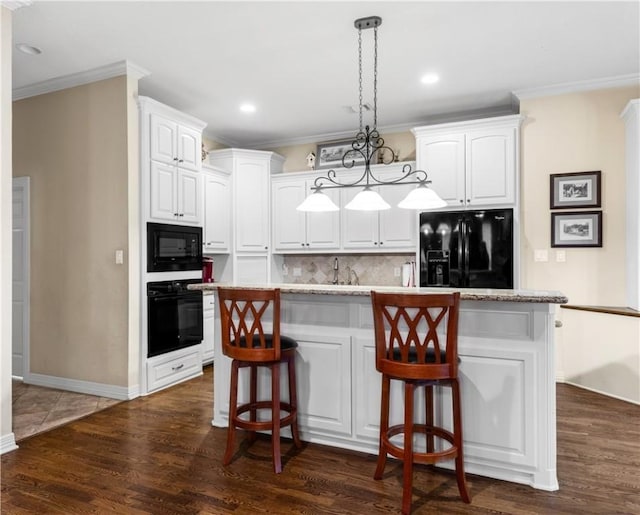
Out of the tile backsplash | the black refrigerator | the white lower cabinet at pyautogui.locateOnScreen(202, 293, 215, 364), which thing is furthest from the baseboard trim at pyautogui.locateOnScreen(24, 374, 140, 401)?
the black refrigerator

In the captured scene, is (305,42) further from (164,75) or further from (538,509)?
(538,509)

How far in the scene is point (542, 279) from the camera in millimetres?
4242

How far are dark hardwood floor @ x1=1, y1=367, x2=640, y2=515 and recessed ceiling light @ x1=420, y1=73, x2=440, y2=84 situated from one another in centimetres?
307

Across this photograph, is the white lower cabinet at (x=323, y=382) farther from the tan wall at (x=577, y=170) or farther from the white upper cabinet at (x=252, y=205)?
the white upper cabinet at (x=252, y=205)

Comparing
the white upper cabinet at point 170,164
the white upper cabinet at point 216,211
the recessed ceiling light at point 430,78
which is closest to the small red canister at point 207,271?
the white upper cabinet at point 216,211

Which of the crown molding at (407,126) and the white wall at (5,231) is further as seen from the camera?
the crown molding at (407,126)

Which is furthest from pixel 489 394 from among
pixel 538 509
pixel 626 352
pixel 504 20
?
pixel 504 20

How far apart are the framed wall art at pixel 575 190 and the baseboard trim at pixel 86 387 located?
4.31 meters

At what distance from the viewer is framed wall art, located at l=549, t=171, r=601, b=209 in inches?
160

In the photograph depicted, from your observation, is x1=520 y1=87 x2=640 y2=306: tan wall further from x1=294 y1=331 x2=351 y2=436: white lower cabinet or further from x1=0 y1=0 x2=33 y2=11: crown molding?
x1=0 y1=0 x2=33 y2=11: crown molding

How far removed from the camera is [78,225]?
396 centimetres

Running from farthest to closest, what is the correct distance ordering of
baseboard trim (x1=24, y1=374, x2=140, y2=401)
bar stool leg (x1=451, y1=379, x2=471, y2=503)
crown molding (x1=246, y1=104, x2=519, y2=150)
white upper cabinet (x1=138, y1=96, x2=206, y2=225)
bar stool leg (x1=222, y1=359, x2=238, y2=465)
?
1. crown molding (x1=246, y1=104, x2=519, y2=150)
2. white upper cabinet (x1=138, y1=96, x2=206, y2=225)
3. baseboard trim (x1=24, y1=374, x2=140, y2=401)
4. bar stool leg (x1=222, y1=359, x2=238, y2=465)
5. bar stool leg (x1=451, y1=379, x2=471, y2=503)

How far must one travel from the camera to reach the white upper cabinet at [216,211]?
5.01m

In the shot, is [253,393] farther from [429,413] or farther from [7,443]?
[7,443]
